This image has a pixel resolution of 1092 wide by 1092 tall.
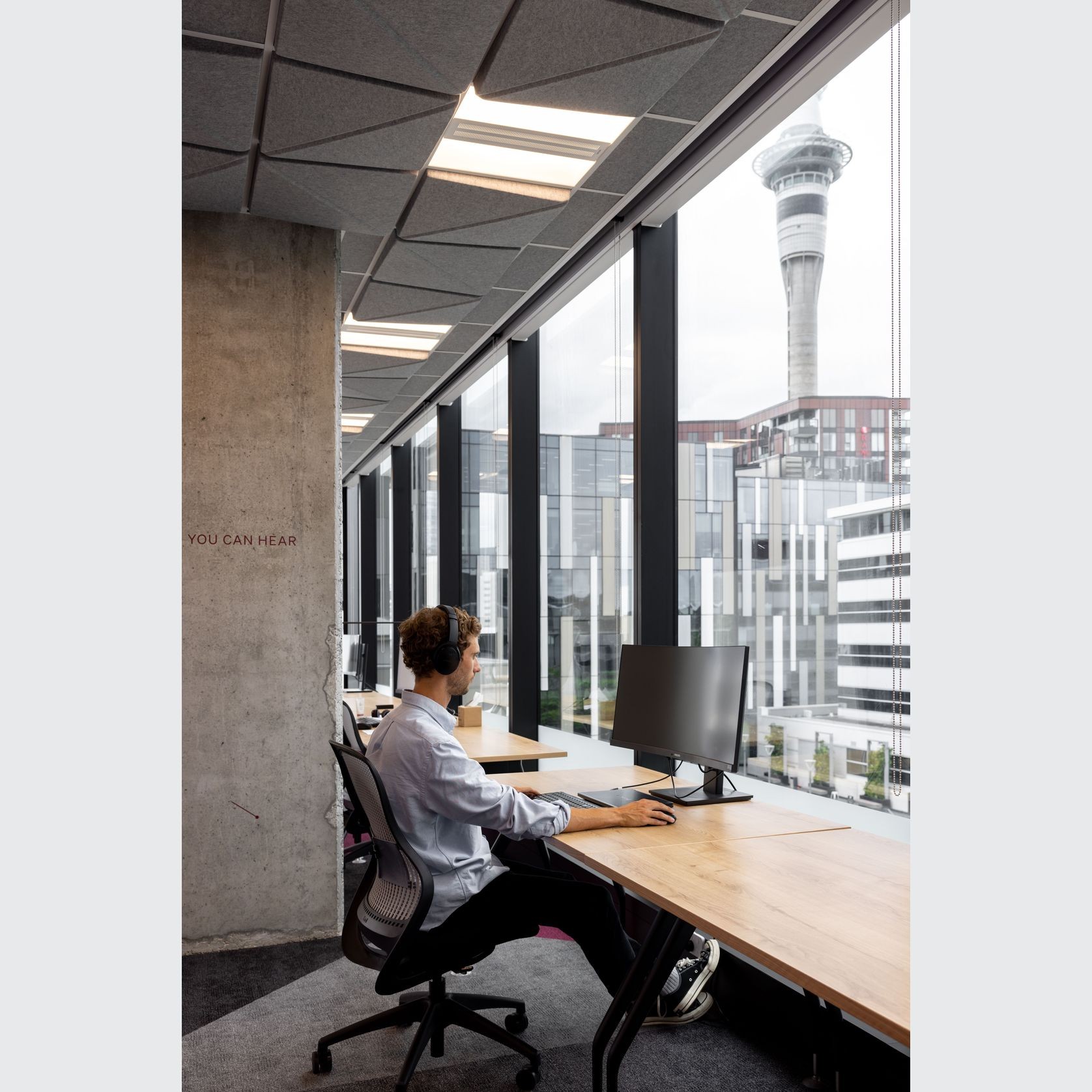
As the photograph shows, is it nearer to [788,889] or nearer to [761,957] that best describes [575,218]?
[788,889]

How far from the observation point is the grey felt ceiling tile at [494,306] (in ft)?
16.8

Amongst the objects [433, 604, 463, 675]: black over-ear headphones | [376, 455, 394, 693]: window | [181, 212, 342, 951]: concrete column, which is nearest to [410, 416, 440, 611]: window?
[376, 455, 394, 693]: window

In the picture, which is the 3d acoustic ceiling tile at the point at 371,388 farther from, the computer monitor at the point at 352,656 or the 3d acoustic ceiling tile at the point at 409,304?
the computer monitor at the point at 352,656

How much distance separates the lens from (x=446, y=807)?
2.45m

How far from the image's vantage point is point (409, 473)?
30.8 feet

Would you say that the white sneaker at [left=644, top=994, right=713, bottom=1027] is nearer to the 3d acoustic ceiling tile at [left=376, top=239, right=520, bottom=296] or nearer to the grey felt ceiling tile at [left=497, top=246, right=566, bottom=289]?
the 3d acoustic ceiling tile at [left=376, top=239, right=520, bottom=296]

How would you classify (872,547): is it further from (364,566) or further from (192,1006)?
(364,566)

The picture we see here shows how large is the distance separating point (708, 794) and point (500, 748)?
149 centimetres

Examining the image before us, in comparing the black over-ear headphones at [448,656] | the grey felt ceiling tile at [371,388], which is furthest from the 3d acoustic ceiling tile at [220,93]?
the grey felt ceiling tile at [371,388]

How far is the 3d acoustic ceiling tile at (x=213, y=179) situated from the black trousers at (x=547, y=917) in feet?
8.47

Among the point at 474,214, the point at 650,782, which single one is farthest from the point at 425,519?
the point at 650,782

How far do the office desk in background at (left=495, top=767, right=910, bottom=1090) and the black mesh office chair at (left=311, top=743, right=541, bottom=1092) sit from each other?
0.39 m

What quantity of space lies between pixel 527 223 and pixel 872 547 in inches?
82.8
